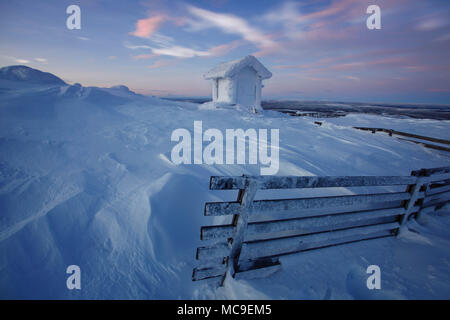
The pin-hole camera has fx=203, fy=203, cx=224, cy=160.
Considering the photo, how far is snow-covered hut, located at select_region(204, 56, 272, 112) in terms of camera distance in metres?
18.0

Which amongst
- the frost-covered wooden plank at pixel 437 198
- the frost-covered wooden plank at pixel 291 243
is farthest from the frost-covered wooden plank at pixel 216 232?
the frost-covered wooden plank at pixel 437 198

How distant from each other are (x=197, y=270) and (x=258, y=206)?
41.9 inches

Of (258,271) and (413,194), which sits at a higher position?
(413,194)

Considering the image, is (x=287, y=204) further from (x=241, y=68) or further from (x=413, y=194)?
(x=241, y=68)

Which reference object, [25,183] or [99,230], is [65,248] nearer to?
[99,230]

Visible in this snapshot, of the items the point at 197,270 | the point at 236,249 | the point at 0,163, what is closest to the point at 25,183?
the point at 0,163

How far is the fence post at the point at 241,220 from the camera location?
7.58 ft

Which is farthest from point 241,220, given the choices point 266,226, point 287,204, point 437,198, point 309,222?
point 437,198

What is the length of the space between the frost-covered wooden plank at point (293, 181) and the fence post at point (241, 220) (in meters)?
0.07

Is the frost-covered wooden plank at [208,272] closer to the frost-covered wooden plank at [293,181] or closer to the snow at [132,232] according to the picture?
the snow at [132,232]

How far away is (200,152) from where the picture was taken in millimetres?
6258

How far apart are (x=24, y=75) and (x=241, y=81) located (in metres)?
15.1

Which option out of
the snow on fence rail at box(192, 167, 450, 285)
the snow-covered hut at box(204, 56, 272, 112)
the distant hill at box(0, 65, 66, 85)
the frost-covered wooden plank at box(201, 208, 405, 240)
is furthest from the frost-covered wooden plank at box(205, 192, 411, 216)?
the distant hill at box(0, 65, 66, 85)

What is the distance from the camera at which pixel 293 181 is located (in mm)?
2516
